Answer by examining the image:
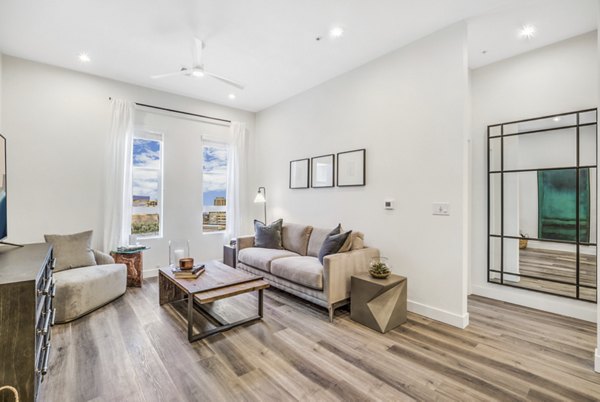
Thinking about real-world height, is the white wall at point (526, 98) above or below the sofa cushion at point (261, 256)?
above

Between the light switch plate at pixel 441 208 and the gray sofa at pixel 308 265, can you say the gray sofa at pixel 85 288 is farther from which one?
the light switch plate at pixel 441 208

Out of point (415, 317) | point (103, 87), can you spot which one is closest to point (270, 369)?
point (415, 317)

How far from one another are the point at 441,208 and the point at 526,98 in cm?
175

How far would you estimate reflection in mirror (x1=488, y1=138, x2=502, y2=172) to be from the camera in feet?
11.3

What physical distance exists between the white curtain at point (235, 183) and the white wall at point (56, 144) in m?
1.25

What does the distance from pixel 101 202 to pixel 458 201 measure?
15.0 ft

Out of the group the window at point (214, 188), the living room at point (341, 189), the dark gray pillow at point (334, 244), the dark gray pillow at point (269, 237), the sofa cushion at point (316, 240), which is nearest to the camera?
the living room at point (341, 189)

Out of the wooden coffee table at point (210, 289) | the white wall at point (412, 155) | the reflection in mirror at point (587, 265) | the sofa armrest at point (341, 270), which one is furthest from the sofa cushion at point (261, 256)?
the reflection in mirror at point (587, 265)

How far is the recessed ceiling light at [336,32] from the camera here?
2.89 metres

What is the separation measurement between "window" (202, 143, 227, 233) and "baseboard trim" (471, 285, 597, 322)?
414 cm

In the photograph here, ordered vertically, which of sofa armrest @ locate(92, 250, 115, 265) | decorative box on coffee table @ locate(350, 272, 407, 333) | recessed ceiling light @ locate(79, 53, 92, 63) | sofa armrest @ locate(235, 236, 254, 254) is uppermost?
recessed ceiling light @ locate(79, 53, 92, 63)

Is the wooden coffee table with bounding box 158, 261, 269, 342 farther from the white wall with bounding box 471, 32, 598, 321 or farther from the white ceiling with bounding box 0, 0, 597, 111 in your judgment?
the white wall with bounding box 471, 32, 598, 321

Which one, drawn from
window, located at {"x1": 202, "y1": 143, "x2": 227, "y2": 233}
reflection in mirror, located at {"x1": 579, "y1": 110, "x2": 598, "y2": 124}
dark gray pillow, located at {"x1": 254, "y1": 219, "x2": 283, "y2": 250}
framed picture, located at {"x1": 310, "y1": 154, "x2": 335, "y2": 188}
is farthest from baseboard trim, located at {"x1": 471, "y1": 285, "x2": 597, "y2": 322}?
window, located at {"x1": 202, "y1": 143, "x2": 227, "y2": 233}

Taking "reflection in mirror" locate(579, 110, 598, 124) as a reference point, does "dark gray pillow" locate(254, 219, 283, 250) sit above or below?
below
